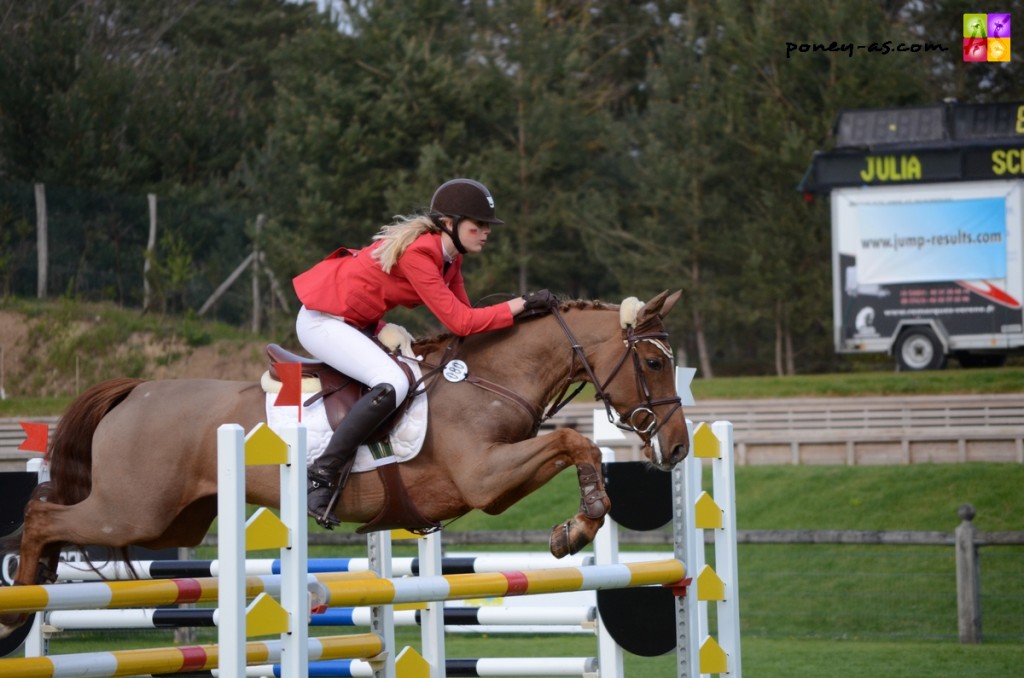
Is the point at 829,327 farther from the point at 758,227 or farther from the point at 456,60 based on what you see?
the point at 456,60

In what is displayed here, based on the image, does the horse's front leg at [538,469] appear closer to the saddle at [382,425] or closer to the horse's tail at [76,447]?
the saddle at [382,425]

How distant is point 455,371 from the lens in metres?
4.72

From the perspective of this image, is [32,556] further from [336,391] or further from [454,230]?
[454,230]

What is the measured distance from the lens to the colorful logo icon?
67.5ft

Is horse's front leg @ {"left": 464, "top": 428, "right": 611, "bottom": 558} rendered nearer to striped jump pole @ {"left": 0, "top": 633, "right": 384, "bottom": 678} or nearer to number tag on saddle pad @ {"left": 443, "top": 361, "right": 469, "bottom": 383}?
number tag on saddle pad @ {"left": 443, "top": 361, "right": 469, "bottom": 383}

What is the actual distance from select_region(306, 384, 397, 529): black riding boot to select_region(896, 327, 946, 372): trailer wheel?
15031 mm

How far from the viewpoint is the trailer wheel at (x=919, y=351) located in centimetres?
1809

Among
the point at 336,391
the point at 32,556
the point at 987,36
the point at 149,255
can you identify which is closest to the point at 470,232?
the point at 336,391

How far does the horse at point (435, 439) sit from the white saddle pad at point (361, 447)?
0.04 meters

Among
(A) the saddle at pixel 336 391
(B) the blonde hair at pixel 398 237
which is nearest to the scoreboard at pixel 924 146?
(B) the blonde hair at pixel 398 237

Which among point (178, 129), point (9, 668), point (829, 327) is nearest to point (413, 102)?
point (178, 129)

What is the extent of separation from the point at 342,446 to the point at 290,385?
0.64m

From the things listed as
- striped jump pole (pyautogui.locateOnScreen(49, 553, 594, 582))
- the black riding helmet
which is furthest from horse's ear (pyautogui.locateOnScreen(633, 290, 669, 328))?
striped jump pole (pyautogui.locateOnScreen(49, 553, 594, 582))

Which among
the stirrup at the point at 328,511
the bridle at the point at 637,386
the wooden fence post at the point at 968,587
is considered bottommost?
the wooden fence post at the point at 968,587
